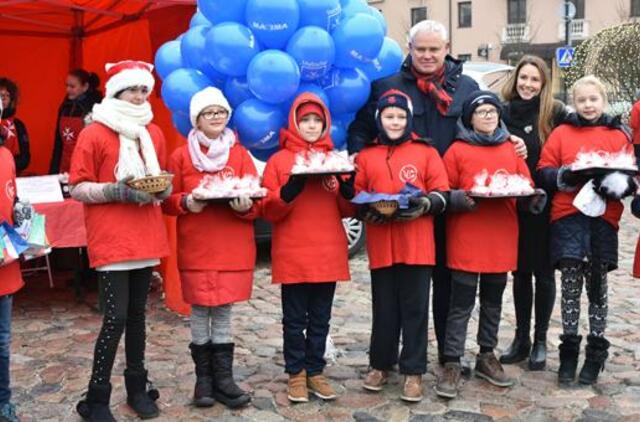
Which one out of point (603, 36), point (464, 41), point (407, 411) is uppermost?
point (464, 41)

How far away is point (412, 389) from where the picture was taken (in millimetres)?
4547

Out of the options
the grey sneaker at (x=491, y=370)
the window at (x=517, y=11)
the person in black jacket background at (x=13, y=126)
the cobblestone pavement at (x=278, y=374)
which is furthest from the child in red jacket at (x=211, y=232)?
the window at (x=517, y=11)

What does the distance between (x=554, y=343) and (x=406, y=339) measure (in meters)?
1.70

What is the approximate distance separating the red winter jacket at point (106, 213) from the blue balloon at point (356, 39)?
1.53 m

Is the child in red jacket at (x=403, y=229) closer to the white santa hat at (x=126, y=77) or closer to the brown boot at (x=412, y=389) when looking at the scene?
the brown boot at (x=412, y=389)

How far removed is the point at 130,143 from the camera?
4113mm

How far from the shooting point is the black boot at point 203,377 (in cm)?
450

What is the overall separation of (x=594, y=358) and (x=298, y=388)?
1.87 meters

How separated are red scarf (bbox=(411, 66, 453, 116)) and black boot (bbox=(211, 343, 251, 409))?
193 cm

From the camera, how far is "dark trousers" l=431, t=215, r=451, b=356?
15.7 feet

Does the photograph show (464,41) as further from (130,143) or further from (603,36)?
(130,143)

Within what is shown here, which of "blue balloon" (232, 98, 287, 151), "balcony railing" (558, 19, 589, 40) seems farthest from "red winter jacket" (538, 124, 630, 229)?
"balcony railing" (558, 19, 589, 40)

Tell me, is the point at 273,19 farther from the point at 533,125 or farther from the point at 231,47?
the point at 533,125

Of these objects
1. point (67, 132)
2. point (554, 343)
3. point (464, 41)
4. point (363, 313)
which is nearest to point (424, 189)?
point (554, 343)
